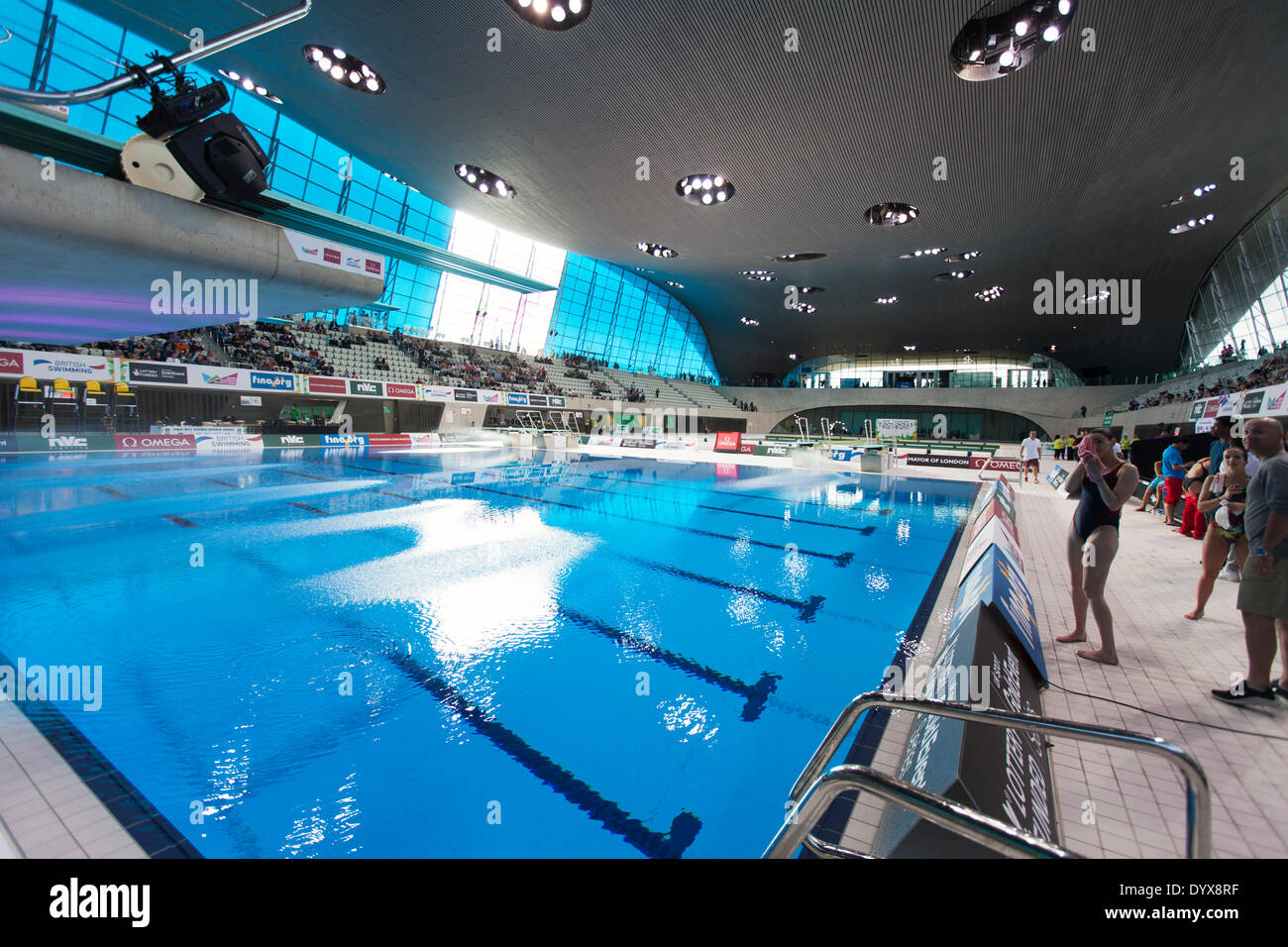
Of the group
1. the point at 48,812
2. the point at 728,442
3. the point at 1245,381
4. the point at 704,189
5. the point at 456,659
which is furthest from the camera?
the point at 728,442

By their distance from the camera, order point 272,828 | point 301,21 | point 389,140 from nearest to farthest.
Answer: point 272,828
point 301,21
point 389,140

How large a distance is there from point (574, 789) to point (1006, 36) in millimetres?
16215

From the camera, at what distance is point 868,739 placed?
2.90 m

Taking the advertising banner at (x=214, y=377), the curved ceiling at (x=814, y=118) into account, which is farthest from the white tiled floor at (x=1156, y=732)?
the advertising banner at (x=214, y=377)

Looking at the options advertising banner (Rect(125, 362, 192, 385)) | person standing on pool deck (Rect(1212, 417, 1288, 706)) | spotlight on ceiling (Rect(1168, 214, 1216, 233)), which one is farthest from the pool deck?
spotlight on ceiling (Rect(1168, 214, 1216, 233))

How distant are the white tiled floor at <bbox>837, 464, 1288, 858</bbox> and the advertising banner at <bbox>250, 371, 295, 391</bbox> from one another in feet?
85.2

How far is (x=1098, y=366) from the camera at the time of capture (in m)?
40.7

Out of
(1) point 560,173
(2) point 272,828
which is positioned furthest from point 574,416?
(2) point 272,828

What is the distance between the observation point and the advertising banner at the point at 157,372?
18.1 m

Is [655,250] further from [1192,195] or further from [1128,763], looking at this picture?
[1128,763]
